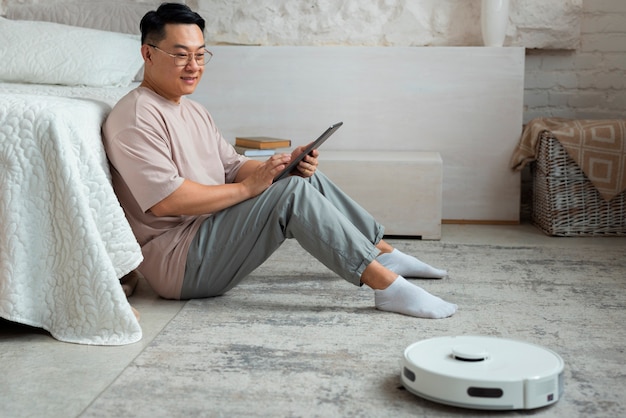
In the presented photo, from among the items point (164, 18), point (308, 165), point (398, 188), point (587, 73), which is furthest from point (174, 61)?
point (587, 73)

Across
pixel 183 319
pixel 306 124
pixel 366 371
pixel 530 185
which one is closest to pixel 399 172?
pixel 306 124

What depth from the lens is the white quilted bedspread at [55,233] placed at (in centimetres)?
211

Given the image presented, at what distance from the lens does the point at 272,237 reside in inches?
94.6

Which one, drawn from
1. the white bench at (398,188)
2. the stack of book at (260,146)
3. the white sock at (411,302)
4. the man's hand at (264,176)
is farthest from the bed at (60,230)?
the white bench at (398,188)

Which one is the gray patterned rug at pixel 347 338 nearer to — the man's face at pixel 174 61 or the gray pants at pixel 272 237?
the gray pants at pixel 272 237

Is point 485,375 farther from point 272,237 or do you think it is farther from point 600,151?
point 600,151

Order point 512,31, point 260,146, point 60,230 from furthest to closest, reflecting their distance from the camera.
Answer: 1. point 512,31
2. point 260,146
3. point 60,230

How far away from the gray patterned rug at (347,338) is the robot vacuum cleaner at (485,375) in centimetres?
4

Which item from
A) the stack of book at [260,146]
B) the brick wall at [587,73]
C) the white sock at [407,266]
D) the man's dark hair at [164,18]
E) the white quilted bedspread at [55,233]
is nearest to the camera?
the white quilted bedspread at [55,233]

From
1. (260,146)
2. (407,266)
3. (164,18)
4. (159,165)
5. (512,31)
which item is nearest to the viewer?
(159,165)

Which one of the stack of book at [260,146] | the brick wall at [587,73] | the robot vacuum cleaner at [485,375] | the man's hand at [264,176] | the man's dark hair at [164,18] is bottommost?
the robot vacuum cleaner at [485,375]

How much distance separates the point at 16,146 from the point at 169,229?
20.7 inches

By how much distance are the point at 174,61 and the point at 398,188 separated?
1.42 metres

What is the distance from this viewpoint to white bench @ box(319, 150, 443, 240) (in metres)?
3.56
